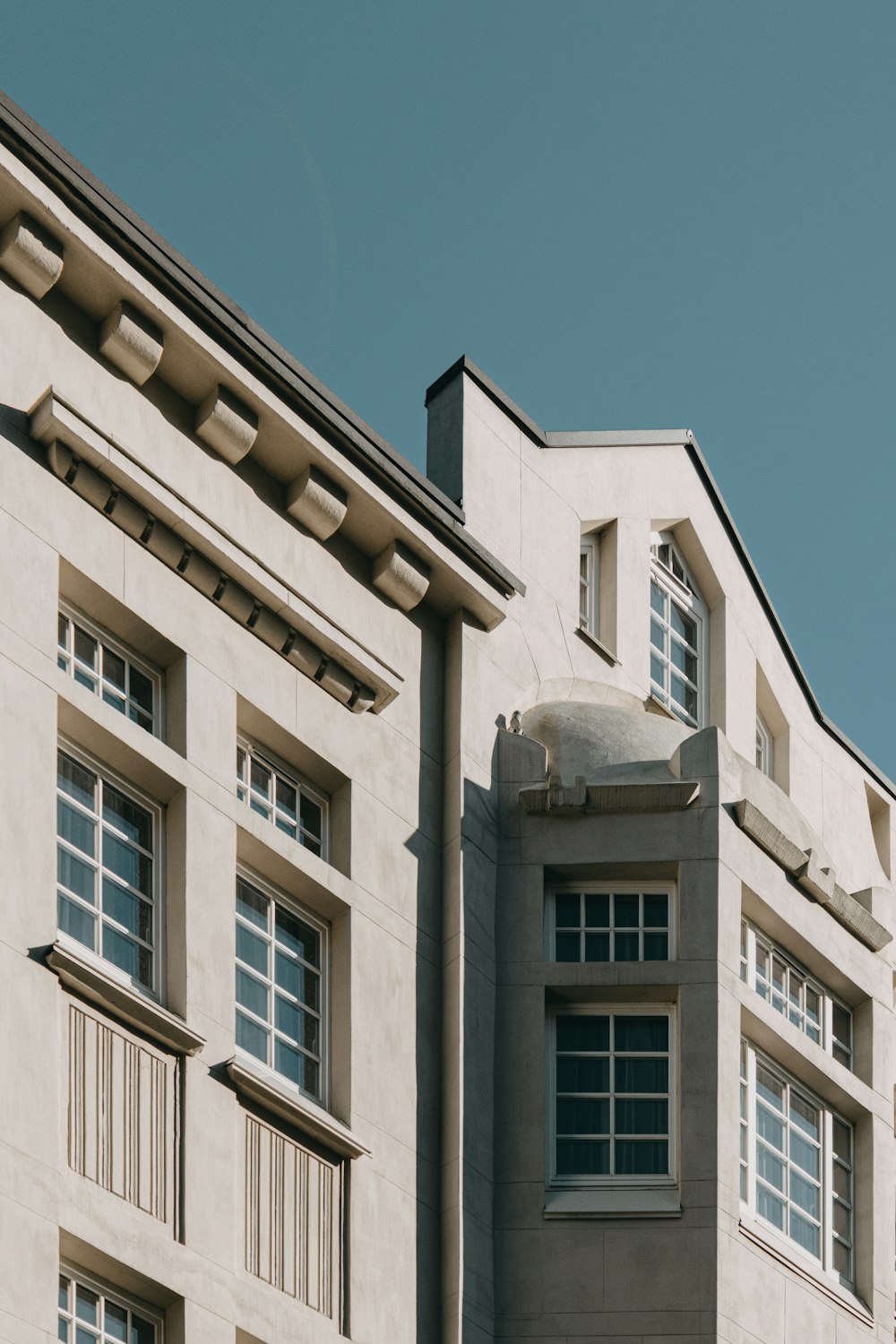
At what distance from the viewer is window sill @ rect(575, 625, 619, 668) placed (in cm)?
2703

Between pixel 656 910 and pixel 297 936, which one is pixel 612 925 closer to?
pixel 656 910

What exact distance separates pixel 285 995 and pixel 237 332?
5.20 meters

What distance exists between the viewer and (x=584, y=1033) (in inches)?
966

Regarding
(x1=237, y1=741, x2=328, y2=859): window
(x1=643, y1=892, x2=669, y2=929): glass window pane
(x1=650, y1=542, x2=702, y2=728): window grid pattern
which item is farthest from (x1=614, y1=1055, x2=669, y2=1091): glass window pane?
(x1=650, y1=542, x2=702, y2=728): window grid pattern

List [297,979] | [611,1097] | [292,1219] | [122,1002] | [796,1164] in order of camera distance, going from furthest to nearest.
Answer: [796,1164]
[611,1097]
[297,979]
[292,1219]
[122,1002]

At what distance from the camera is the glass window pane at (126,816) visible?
21.6m

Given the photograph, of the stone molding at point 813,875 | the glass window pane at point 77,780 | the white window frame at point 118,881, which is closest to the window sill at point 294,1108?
the white window frame at point 118,881

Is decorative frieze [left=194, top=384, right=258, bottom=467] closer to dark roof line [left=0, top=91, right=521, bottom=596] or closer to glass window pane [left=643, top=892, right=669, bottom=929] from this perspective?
dark roof line [left=0, top=91, right=521, bottom=596]

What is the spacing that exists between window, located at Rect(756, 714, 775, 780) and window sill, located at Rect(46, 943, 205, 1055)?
11040mm

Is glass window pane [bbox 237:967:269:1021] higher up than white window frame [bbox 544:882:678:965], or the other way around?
white window frame [bbox 544:882:678:965]

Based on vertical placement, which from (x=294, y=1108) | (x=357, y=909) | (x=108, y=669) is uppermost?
(x=108, y=669)

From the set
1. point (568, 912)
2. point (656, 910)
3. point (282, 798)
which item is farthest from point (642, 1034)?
point (282, 798)

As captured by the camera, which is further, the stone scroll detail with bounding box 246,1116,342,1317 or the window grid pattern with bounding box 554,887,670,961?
the window grid pattern with bounding box 554,887,670,961

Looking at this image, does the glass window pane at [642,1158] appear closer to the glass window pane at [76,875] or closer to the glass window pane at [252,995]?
the glass window pane at [252,995]
